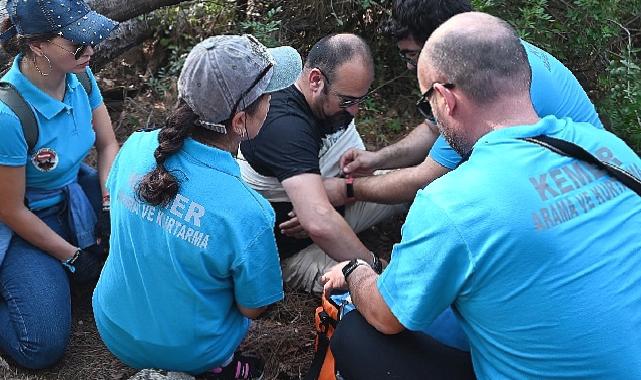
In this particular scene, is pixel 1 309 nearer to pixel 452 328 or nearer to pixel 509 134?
pixel 452 328

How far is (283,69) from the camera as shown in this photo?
2629 mm

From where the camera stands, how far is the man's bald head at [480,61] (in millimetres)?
2135

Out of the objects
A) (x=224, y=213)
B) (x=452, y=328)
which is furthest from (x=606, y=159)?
(x=224, y=213)

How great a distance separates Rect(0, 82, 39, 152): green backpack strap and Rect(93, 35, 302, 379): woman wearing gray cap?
724mm

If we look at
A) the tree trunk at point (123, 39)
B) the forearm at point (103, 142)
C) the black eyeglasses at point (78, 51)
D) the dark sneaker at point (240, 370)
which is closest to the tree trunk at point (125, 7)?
the tree trunk at point (123, 39)

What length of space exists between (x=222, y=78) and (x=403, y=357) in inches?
45.5

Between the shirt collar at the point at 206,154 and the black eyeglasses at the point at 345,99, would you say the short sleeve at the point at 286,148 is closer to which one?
the black eyeglasses at the point at 345,99

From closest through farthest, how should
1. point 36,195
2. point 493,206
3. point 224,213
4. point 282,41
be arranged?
point 493,206 < point 224,213 < point 36,195 < point 282,41

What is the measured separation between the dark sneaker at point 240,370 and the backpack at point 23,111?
136cm

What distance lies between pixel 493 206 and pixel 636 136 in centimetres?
272

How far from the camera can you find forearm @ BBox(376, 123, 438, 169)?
406 cm

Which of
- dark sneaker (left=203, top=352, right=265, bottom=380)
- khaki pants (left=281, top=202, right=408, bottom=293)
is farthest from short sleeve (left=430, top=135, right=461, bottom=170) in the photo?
dark sneaker (left=203, top=352, right=265, bottom=380)

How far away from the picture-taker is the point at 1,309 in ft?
10.8

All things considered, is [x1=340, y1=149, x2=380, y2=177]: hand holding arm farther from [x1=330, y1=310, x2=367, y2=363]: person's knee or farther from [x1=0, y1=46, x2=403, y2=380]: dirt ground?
[x1=330, y1=310, x2=367, y2=363]: person's knee
